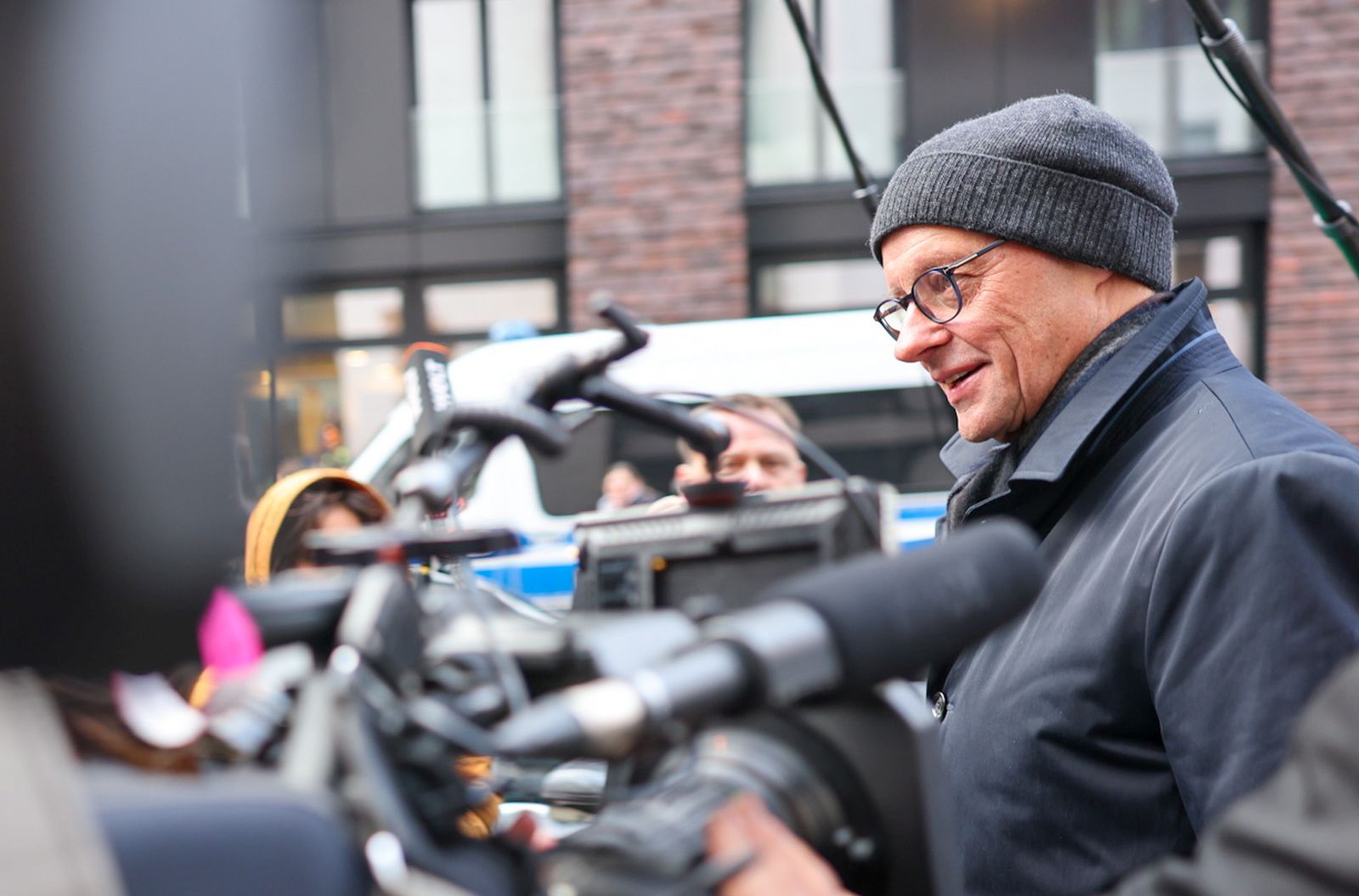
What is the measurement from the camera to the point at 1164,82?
27.1 feet

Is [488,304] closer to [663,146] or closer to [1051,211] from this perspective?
[663,146]

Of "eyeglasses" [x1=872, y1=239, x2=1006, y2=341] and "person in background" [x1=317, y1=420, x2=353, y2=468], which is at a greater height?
"eyeglasses" [x1=872, y1=239, x2=1006, y2=341]

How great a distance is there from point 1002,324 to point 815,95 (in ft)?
23.0

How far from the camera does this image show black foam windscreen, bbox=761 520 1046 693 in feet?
2.32

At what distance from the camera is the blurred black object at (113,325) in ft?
2.27

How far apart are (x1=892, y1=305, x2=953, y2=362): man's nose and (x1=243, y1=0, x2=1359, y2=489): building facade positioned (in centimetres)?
623

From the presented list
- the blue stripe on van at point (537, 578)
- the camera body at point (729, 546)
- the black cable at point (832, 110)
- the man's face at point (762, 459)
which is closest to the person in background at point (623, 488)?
the blue stripe on van at point (537, 578)

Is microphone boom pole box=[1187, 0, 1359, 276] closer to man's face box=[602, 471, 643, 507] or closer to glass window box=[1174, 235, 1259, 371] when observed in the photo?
man's face box=[602, 471, 643, 507]

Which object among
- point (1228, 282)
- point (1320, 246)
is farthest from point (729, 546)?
point (1228, 282)

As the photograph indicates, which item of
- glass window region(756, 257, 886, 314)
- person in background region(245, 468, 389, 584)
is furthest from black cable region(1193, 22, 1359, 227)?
glass window region(756, 257, 886, 314)

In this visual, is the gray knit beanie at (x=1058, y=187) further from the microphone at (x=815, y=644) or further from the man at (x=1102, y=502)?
the microphone at (x=815, y=644)

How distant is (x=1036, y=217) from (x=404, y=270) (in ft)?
25.0

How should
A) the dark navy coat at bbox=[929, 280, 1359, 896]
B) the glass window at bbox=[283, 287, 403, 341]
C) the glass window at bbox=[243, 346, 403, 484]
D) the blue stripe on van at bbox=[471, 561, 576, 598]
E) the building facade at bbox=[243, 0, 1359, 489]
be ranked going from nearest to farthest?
the dark navy coat at bbox=[929, 280, 1359, 896] → the blue stripe on van at bbox=[471, 561, 576, 598] → the glass window at bbox=[243, 346, 403, 484] → the building facade at bbox=[243, 0, 1359, 489] → the glass window at bbox=[283, 287, 403, 341]

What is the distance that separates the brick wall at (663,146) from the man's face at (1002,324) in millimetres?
6408
